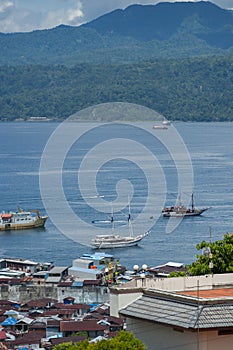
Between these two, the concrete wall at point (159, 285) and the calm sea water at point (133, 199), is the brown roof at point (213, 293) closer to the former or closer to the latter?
the concrete wall at point (159, 285)

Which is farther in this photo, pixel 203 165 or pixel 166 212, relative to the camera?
pixel 203 165

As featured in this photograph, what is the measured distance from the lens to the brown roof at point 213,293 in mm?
4598

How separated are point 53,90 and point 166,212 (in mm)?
91553

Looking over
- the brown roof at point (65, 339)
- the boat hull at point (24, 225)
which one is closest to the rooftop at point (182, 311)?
the brown roof at point (65, 339)

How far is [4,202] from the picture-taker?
4231cm

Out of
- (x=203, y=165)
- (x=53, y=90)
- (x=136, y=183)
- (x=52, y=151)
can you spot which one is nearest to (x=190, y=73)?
(x=53, y=90)

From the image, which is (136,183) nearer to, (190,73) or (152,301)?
(152,301)

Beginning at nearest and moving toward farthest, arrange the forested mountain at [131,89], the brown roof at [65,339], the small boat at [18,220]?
1. the brown roof at [65,339]
2. the small boat at [18,220]
3. the forested mountain at [131,89]

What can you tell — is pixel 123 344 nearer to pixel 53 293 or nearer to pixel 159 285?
pixel 159 285

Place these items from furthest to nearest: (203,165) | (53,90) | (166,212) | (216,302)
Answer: (53,90) < (203,165) < (166,212) < (216,302)

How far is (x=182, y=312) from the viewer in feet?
13.8

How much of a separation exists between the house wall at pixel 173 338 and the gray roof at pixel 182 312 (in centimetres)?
5

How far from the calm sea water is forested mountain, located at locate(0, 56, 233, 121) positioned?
35299 millimetres

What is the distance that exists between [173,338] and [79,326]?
12941mm
